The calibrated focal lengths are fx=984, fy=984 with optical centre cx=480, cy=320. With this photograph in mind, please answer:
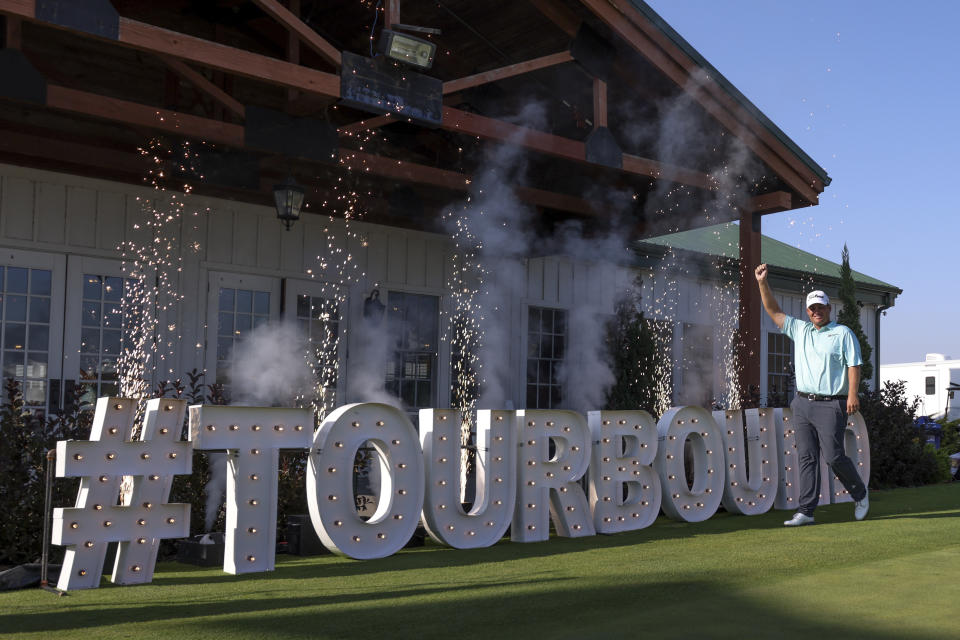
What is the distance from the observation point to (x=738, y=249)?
1553 centimetres

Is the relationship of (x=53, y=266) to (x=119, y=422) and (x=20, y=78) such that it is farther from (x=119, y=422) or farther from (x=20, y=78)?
(x=119, y=422)

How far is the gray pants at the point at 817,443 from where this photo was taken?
6.68 m

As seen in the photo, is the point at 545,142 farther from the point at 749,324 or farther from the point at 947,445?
the point at 947,445

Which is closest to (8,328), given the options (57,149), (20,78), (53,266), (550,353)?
(53,266)

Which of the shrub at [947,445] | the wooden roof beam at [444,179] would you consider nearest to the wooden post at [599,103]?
the wooden roof beam at [444,179]

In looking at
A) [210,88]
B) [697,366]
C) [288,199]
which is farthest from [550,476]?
[697,366]

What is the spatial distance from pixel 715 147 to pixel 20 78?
6016mm

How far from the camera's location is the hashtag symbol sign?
441 centimetres

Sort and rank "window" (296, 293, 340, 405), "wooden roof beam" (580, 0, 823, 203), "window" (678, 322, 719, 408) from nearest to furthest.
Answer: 1. "wooden roof beam" (580, 0, 823, 203)
2. "window" (296, 293, 340, 405)
3. "window" (678, 322, 719, 408)

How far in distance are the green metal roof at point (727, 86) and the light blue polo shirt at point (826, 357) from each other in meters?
2.75

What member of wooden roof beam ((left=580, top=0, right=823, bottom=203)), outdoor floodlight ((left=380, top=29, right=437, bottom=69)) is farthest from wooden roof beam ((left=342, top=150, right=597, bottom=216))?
wooden roof beam ((left=580, top=0, right=823, bottom=203))

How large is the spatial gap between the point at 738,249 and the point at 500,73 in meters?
8.88

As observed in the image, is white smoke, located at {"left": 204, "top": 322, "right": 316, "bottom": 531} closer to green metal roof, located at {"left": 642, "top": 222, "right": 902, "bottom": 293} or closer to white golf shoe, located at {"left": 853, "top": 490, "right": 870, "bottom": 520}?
white golf shoe, located at {"left": 853, "top": 490, "right": 870, "bottom": 520}

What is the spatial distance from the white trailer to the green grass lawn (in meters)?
26.1
